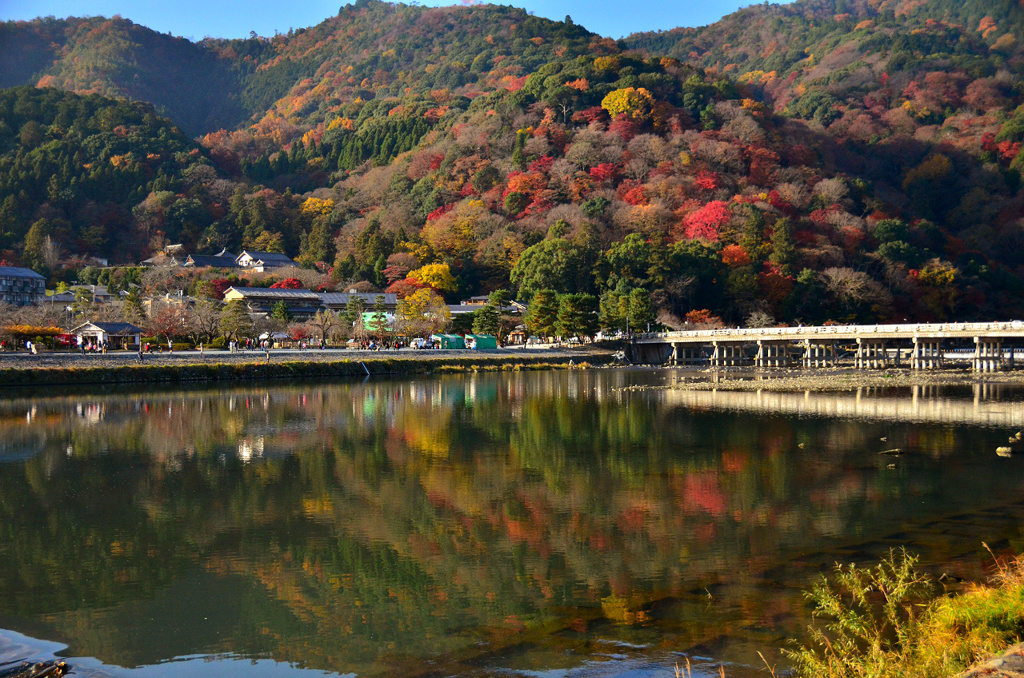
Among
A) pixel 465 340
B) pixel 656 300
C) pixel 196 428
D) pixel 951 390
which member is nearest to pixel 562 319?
pixel 465 340

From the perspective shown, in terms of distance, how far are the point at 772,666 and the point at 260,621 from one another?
4631mm

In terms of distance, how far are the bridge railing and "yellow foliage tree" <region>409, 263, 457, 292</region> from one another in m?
17.7

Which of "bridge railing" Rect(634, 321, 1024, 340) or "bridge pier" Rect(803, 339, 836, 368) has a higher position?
"bridge railing" Rect(634, 321, 1024, 340)

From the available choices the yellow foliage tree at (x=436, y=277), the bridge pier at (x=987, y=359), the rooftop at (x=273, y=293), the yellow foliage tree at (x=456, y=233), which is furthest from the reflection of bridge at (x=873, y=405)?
the yellow foliage tree at (x=456, y=233)

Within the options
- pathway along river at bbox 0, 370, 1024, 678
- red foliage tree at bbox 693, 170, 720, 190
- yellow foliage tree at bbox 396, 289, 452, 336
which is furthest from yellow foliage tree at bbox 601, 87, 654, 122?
pathway along river at bbox 0, 370, 1024, 678

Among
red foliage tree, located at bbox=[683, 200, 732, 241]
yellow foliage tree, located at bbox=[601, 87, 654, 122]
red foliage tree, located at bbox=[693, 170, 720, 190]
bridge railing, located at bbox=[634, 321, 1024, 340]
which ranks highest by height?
yellow foliage tree, located at bbox=[601, 87, 654, 122]

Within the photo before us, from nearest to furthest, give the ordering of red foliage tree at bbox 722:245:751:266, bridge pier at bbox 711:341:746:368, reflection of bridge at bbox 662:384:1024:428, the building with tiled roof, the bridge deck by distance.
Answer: reflection of bridge at bbox 662:384:1024:428
the bridge deck
bridge pier at bbox 711:341:746:368
red foliage tree at bbox 722:245:751:266
the building with tiled roof

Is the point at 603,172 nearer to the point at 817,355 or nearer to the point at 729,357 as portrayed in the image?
the point at 729,357

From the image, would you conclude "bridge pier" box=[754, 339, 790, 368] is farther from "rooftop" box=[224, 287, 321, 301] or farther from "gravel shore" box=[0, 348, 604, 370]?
"rooftop" box=[224, 287, 321, 301]

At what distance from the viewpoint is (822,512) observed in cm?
1123

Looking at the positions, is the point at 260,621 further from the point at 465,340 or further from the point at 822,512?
the point at 465,340

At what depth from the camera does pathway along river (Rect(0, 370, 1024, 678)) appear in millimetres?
7125

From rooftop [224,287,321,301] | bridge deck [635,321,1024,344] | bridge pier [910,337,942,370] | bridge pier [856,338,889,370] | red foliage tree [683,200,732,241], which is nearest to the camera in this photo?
bridge deck [635,321,1024,344]

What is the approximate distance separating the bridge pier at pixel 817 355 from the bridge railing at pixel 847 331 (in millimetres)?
1511
